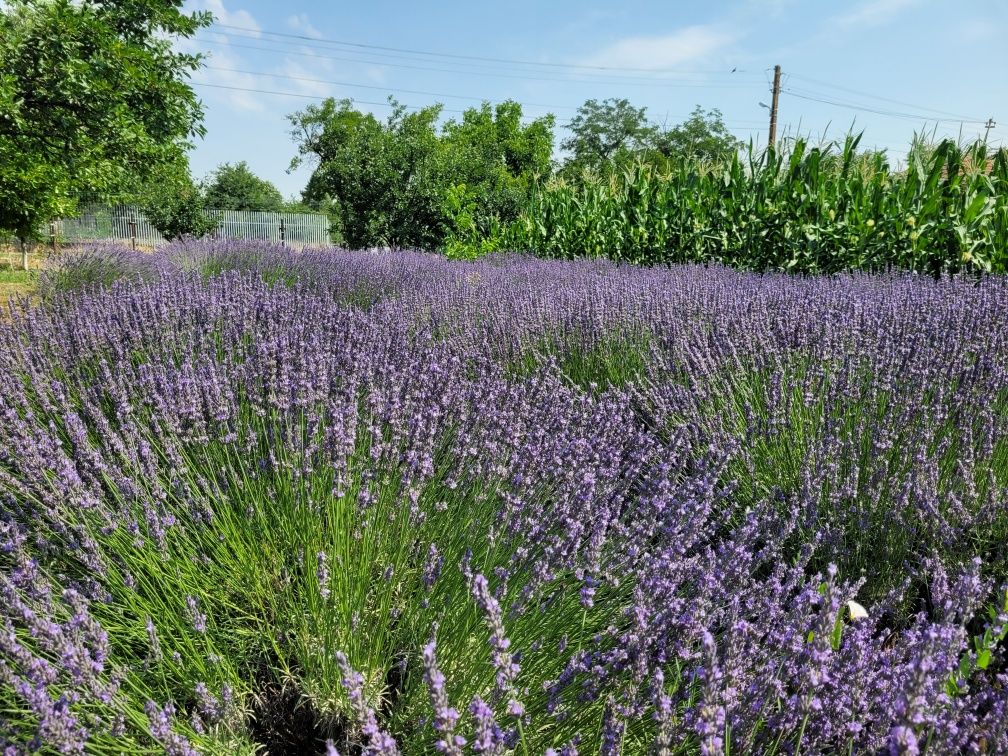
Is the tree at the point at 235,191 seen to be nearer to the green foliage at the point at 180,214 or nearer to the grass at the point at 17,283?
the green foliage at the point at 180,214

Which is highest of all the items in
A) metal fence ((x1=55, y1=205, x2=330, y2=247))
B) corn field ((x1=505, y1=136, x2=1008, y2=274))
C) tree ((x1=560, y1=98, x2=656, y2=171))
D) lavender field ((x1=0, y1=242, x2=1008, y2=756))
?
tree ((x1=560, y1=98, x2=656, y2=171))

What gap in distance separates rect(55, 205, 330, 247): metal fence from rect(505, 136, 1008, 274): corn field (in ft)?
77.3

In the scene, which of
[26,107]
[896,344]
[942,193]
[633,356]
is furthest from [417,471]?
[26,107]

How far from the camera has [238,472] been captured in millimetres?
2164

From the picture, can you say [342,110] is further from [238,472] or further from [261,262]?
[238,472]

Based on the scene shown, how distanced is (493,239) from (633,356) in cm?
905

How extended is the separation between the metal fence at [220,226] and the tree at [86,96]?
64.4ft

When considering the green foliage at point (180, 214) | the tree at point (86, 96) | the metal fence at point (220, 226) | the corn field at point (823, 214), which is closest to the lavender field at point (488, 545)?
the corn field at point (823, 214)

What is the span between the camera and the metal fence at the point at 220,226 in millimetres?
31625

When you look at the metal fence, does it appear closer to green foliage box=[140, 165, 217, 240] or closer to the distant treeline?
green foliage box=[140, 165, 217, 240]

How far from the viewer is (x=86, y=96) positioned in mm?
7469

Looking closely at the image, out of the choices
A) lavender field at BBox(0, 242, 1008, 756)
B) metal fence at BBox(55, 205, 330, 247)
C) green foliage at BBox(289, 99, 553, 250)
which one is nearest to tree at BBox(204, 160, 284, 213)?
metal fence at BBox(55, 205, 330, 247)

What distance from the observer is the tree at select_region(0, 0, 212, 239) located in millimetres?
7125

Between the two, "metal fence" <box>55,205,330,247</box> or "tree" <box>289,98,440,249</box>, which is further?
"metal fence" <box>55,205,330,247</box>
